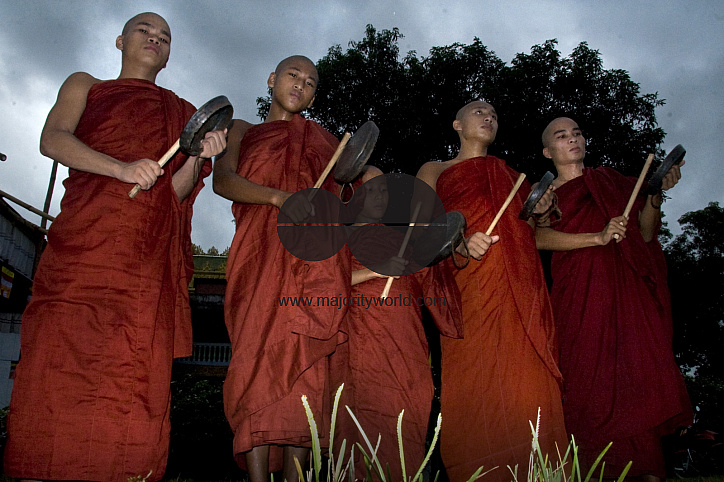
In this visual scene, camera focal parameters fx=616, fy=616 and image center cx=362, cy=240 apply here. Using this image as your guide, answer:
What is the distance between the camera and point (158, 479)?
7.79 ft

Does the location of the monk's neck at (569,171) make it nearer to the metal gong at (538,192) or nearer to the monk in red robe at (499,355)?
the monk in red robe at (499,355)

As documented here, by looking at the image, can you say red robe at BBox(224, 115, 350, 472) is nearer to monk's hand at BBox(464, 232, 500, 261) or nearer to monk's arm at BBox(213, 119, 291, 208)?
monk's arm at BBox(213, 119, 291, 208)

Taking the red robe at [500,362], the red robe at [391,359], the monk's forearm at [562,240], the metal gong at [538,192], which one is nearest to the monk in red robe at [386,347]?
the red robe at [391,359]

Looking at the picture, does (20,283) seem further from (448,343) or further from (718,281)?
(718,281)

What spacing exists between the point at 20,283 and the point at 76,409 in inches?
363

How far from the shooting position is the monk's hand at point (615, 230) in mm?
3641

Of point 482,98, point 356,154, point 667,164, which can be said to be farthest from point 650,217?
point 482,98

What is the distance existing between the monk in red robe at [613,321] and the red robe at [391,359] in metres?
0.87

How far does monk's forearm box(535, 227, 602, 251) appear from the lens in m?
3.78

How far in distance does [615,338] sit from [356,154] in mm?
1942

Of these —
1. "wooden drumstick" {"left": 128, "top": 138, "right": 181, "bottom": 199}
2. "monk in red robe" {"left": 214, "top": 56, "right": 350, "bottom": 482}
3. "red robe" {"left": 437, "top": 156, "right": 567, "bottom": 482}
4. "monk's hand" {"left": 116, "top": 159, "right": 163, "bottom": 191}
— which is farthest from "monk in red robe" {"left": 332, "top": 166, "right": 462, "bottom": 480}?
"monk's hand" {"left": 116, "top": 159, "right": 163, "bottom": 191}

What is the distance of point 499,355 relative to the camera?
10.7 ft


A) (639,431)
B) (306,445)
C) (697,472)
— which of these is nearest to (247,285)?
(306,445)

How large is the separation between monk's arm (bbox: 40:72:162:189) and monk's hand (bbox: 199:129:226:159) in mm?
342
